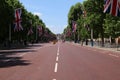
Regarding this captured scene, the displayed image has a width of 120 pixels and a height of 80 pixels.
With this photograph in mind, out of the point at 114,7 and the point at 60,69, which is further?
the point at 114,7

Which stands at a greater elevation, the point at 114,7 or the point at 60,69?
the point at 114,7

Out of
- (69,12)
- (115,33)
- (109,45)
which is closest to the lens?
(115,33)

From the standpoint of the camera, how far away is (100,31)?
84.8 meters

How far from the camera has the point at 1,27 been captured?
76.8 metres

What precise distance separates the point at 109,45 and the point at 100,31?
11.3 metres

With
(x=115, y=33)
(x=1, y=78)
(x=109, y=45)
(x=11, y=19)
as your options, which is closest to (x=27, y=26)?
(x=11, y=19)

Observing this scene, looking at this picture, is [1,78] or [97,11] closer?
[1,78]

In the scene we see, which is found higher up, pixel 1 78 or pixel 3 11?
pixel 3 11

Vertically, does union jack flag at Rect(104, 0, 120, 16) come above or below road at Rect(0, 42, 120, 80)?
above

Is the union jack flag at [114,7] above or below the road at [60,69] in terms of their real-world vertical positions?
above

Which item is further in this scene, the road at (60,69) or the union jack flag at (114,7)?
the union jack flag at (114,7)

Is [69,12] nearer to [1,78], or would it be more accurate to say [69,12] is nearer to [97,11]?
[97,11]

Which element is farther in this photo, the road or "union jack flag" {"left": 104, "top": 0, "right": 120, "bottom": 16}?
"union jack flag" {"left": 104, "top": 0, "right": 120, "bottom": 16}

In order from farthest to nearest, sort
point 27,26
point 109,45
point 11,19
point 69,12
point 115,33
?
1. point 69,12
2. point 27,26
3. point 11,19
4. point 109,45
5. point 115,33
